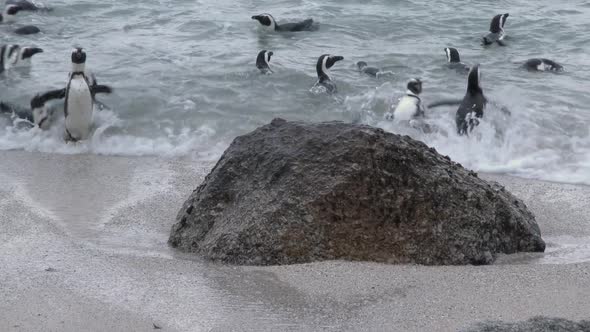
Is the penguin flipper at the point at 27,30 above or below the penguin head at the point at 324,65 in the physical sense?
below

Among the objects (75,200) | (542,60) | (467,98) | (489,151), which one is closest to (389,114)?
(467,98)

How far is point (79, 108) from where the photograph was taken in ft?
27.6

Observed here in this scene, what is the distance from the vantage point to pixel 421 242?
468 centimetres

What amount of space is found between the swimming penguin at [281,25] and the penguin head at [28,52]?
326cm

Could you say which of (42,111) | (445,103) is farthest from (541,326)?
(42,111)

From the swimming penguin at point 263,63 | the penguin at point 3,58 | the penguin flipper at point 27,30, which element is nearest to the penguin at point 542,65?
the swimming penguin at point 263,63

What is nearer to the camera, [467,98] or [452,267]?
[452,267]

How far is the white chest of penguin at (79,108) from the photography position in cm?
818

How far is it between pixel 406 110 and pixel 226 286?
460 centimetres

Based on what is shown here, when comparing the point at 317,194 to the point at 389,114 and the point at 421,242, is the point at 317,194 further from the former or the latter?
the point at 389,114

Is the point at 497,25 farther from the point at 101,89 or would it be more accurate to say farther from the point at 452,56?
the point at 101,89

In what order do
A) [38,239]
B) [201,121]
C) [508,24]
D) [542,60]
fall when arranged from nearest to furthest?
1. [38,239]
2. [201,121]
3. [542,60]
4. [508,24]

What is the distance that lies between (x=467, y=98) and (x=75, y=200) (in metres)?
4.15

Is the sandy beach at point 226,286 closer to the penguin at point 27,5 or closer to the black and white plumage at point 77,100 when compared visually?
the black and white plumage at point 77,100
